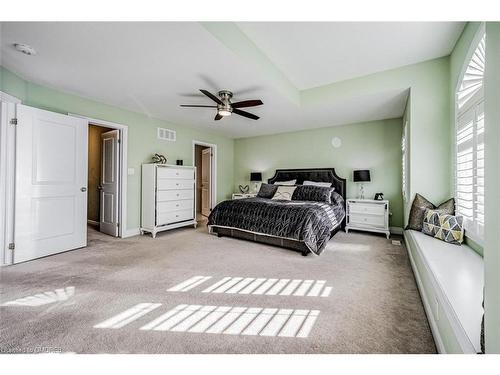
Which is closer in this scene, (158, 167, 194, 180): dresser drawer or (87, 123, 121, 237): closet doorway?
(87, 123, 121, 237): closet doorway

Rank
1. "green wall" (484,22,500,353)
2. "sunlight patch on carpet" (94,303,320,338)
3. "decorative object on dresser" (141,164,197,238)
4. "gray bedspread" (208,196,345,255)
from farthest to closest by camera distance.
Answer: "decorative object on dresser" (141,164,197,238) < "gray bedspread" (208,196,345,255) < "sunlight patch on carpet" (94,303,320,338) < "green wall" (484,22,500,353)

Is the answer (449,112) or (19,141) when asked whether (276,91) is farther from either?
(19,141)

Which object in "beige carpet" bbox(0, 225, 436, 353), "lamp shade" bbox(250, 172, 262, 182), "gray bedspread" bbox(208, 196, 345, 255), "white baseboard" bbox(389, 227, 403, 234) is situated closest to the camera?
"beige carpet" bbox(0, 225, 436, 353)

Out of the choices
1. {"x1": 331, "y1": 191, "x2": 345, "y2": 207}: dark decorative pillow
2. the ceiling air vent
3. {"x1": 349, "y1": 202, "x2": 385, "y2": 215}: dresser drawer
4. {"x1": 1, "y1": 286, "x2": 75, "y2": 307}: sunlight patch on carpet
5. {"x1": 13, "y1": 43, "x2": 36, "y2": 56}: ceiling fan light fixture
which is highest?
{"x1": 13, "y1": 43, "x2": 36, "y2": 56}: ceiling fan light fixture

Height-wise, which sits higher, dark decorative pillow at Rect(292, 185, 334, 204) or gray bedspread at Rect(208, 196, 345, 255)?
dark decorative pillow at Rect(292, 185, 334, 204)

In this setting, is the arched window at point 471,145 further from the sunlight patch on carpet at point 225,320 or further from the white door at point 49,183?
the white door at point 49,183

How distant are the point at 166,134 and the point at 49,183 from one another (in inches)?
91.5

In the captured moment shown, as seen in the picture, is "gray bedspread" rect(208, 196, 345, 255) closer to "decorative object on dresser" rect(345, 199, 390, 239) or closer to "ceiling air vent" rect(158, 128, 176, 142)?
"decorative object on dresser" rect(345, 199, 390, 239)

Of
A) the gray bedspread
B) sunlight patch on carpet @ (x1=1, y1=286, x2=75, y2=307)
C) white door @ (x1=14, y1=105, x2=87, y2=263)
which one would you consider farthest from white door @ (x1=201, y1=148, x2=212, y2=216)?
sunlight patch on carpet @ (x1=1, y1=286, x2=75, y2=307)

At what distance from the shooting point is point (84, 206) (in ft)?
11.4

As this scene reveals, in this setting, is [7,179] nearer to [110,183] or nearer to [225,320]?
[110,183]

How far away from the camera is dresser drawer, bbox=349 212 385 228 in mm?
4171

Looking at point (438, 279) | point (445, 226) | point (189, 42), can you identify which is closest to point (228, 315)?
point (438, 279)
